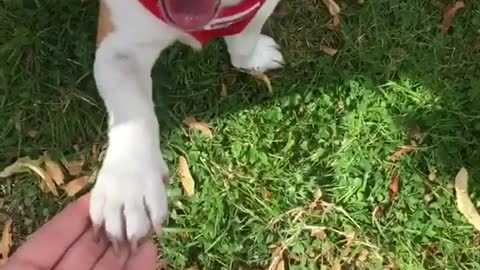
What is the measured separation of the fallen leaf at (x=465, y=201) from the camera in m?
3.22

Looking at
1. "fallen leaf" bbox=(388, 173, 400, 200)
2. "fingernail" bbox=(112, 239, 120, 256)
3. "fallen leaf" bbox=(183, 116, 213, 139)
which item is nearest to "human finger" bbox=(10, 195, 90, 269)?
"fingernail" bbox=(112, 239, 120, 256)

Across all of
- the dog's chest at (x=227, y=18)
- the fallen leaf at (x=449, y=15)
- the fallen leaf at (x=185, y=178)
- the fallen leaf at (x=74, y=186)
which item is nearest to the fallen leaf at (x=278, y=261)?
the fallen leaf at (x=185, y=178)

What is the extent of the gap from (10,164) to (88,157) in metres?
0.27

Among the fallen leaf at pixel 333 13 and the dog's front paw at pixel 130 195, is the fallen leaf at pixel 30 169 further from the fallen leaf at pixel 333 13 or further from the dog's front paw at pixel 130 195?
the fallen leaf at pixel 333 13

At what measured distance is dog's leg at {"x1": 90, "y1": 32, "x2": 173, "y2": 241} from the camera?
2416 mm

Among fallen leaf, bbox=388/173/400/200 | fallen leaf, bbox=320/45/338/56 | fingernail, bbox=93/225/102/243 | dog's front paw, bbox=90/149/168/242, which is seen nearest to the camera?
dog's front paw, bbox=90/149/168/242

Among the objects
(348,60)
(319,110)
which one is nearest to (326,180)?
(319,110)

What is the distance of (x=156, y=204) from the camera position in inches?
95.9

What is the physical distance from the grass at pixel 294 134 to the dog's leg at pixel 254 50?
6 centimetres

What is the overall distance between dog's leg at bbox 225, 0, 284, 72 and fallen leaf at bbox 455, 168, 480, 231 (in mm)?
746

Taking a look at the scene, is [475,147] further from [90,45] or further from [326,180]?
[90,45]

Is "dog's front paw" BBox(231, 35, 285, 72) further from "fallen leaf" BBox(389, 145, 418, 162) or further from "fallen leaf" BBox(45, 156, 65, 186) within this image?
"fallen leaf" BBox(45, 156, 65, 186)

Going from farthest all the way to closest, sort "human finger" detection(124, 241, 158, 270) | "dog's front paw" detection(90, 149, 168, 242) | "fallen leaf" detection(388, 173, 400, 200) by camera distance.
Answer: "fallen leaf" detection(388, 173, 400, 200), "human finger" detection(124, 241, 158, 270), "dog's front paw" detection(90, 149, 168, 242)

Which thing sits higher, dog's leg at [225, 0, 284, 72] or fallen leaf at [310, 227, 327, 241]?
dog's leg at [225, 0, 284, 72]
